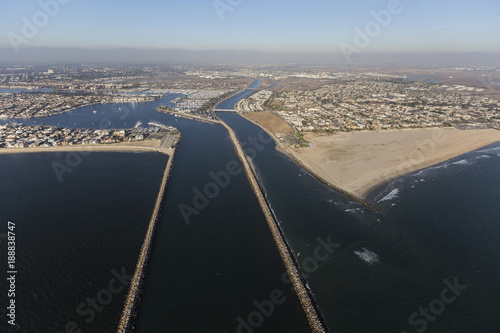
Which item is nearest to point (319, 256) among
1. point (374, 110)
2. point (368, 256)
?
point (368, 256)

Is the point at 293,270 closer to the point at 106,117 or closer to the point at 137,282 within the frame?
the point at 137,282

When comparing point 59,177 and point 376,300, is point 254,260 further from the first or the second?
point 59,177

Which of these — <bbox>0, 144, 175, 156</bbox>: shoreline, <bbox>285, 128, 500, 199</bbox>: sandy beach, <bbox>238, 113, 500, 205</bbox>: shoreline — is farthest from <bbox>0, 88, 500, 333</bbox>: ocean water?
<bbox>0, 144, 175, 156</bbox>: shoreline

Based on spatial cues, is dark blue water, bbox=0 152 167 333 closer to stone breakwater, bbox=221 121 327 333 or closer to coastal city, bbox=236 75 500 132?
stone breakwater, bbox=221 121 327 333

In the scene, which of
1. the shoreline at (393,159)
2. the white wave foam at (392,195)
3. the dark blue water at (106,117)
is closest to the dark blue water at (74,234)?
the shoreline at (393,159)

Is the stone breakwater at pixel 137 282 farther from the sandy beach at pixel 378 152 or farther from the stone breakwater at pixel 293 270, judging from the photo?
the sandy beach at pixel 378 152

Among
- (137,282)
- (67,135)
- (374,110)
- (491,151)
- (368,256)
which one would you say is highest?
(374,110)
